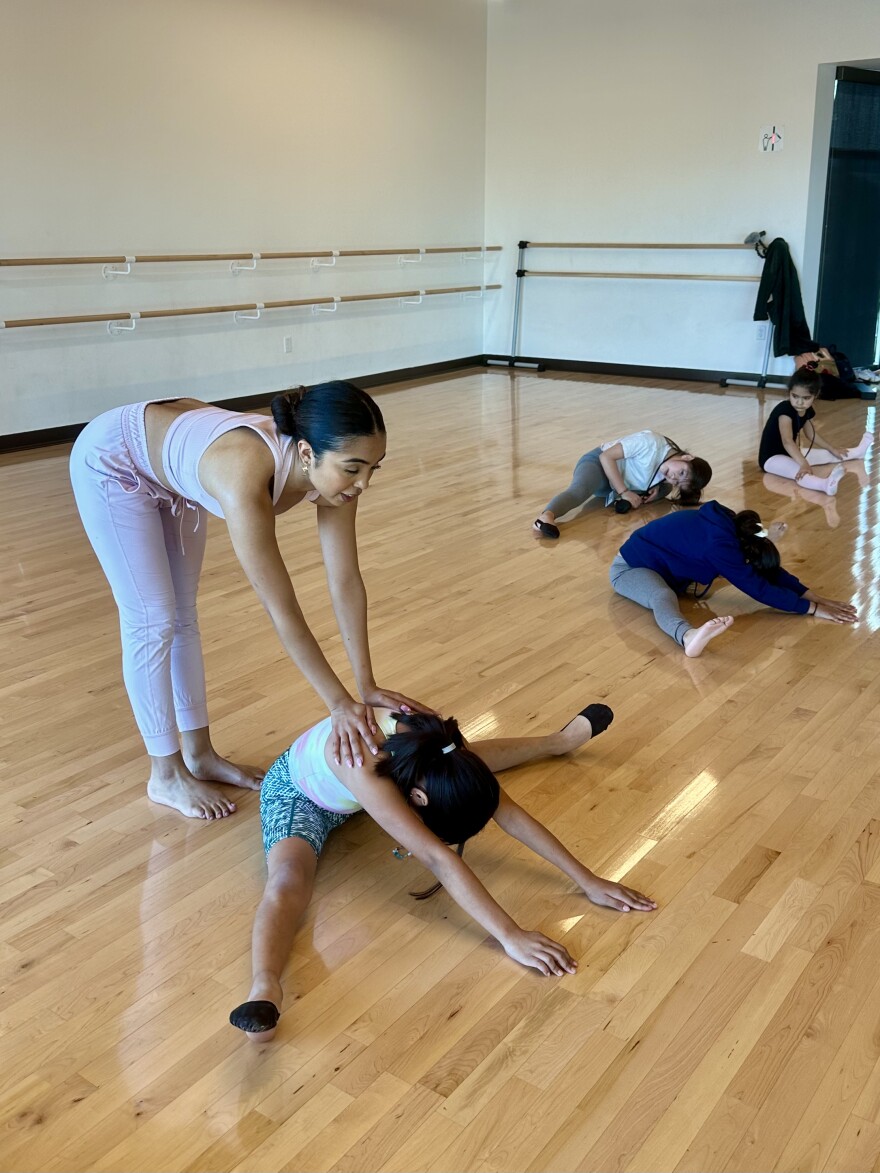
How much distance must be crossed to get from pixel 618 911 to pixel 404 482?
11.3 ft

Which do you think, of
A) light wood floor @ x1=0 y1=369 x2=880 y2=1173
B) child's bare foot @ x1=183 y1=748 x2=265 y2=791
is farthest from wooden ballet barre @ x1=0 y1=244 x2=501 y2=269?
child's bare foot @ x1=183 y1=748 x2=265 y2=791

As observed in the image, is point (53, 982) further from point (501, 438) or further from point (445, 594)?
point (501, 438)

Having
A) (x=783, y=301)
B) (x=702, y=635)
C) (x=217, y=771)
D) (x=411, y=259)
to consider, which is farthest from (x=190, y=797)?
(x=411, y=259)

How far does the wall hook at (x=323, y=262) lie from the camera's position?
7363 mm

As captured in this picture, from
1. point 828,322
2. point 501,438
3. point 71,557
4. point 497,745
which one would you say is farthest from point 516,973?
point 828,322

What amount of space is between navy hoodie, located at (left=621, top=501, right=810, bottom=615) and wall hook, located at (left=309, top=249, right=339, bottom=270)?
4596 mm

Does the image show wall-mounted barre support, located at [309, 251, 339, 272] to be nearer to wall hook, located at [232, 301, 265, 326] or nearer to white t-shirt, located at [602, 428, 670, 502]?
wall hook, located at [232, 301, 265, 326]

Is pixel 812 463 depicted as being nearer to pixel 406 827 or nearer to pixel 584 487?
pixel 584 487

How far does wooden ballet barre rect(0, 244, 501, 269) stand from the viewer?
5.53 metres

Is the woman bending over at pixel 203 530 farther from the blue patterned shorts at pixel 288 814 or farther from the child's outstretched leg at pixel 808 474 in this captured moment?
the child's outstretched leg at pixel 808 474

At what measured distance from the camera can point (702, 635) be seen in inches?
119

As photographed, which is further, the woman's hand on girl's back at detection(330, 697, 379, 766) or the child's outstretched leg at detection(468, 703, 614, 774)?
the child's outstretched leg at detection(468, 703, 614, 774)

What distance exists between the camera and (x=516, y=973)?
1.76 meters

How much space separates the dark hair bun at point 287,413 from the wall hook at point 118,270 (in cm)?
478
